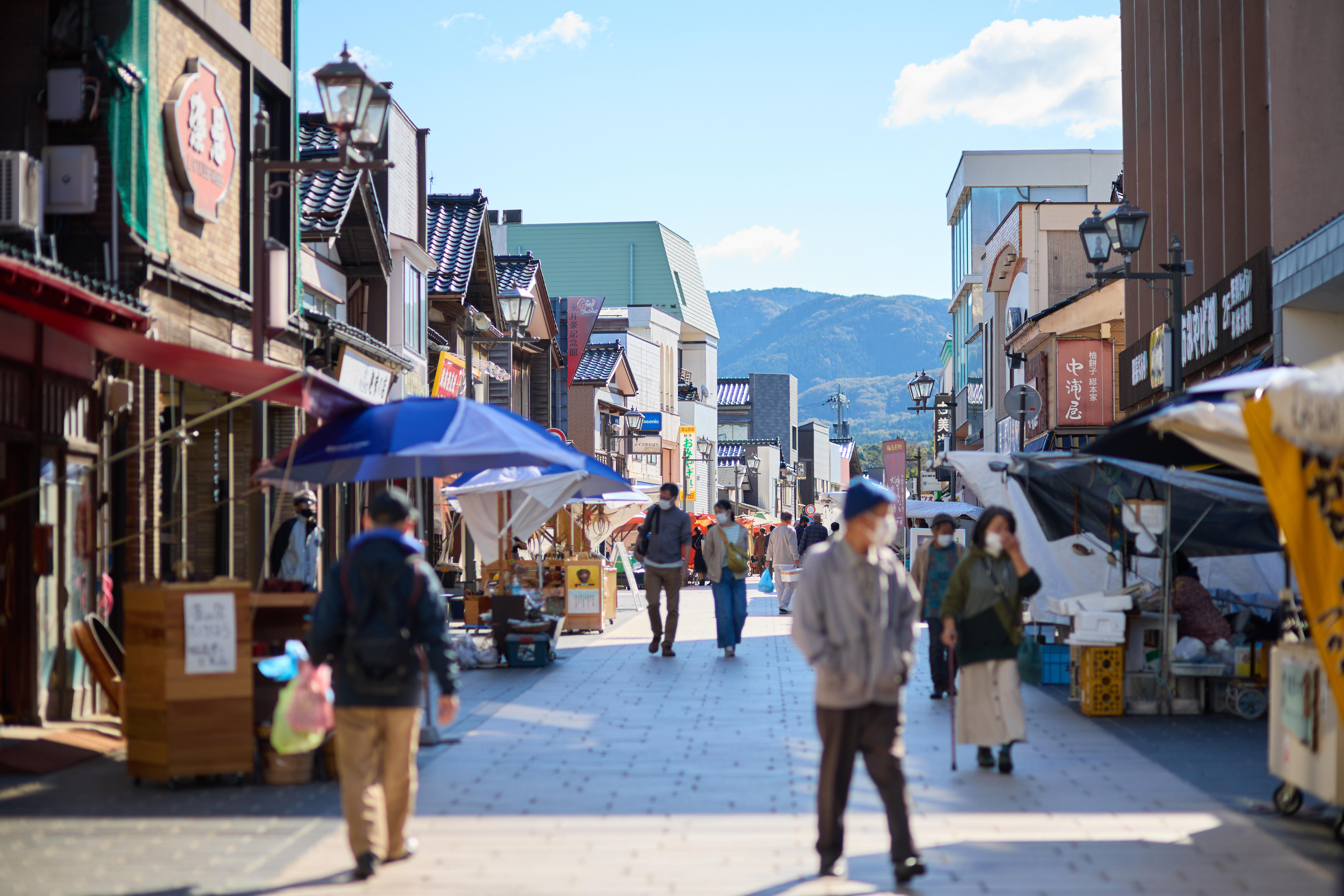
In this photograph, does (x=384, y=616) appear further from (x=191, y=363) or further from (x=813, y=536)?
(x=813, y=536)

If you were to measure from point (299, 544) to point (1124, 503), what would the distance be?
8.43m

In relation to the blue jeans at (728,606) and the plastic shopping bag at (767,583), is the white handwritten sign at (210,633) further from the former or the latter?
the plastic shopping bag at (767,583)

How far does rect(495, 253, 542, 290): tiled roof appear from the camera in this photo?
116 feet

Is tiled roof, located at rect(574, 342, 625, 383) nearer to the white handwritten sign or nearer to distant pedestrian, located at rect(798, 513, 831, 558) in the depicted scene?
distant pedestrian, located at rect(798, 513, 831, 558)

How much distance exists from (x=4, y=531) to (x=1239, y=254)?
55.3 feet

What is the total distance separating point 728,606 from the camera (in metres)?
17.7

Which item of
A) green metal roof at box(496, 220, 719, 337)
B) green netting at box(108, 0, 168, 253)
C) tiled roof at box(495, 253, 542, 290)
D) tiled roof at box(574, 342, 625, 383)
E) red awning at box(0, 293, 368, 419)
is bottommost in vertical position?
red awning at box(0, 293, 368, 419)

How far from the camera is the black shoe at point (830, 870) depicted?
6711 millimetres

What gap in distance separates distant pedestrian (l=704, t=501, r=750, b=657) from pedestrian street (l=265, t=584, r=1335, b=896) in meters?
4.51

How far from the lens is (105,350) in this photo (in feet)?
32.1

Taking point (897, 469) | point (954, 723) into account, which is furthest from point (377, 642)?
point (897, 469)

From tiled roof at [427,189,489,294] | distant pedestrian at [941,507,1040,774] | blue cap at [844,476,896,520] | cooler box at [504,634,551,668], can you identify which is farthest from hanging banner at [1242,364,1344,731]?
tiled roof at [427,189,489,294]

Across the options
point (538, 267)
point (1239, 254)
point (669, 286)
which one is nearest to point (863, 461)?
point (669, 286)

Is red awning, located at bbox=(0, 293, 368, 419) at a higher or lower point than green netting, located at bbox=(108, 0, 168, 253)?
lower
